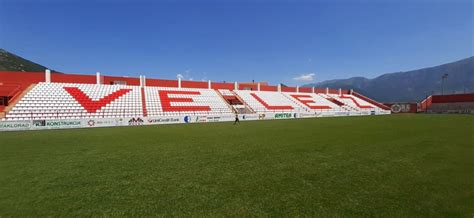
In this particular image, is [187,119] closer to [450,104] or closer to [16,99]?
[16,99]

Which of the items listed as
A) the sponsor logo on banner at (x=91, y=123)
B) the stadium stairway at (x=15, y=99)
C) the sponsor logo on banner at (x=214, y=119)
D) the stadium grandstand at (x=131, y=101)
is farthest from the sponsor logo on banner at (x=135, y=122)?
the stadium stairway at (x=15, y=99)

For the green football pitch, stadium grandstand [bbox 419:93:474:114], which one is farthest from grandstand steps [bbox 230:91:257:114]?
stadium grandstand [bbox 419:93:474:114]

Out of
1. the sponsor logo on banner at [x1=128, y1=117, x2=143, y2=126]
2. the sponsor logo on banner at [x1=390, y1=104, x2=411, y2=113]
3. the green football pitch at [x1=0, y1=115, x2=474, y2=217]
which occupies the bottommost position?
the green football pitch at [x1=0, y1=115, x2=474, y2=217]

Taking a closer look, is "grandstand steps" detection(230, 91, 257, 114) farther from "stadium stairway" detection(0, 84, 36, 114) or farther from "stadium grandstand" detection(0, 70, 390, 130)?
"stadium stairway" detection(0, 84, 36, 114)

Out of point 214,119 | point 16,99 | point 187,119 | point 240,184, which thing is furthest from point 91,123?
point 240,184

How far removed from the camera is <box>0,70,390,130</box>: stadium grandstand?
73.8 ft

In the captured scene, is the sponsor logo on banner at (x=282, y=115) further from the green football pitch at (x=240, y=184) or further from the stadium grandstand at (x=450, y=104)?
the stadium grandstand at (x=450, y=104)

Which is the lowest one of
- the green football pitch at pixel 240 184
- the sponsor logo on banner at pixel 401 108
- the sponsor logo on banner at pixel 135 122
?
the green football pitch at pixel 240 184

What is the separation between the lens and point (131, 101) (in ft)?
96.1

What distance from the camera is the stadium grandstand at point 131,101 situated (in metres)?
22.5

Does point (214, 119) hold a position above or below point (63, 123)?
below

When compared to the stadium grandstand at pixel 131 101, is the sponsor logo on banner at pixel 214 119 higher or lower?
lower

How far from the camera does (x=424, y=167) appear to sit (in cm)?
596

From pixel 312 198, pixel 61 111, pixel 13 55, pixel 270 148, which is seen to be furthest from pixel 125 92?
pixel 13 55
